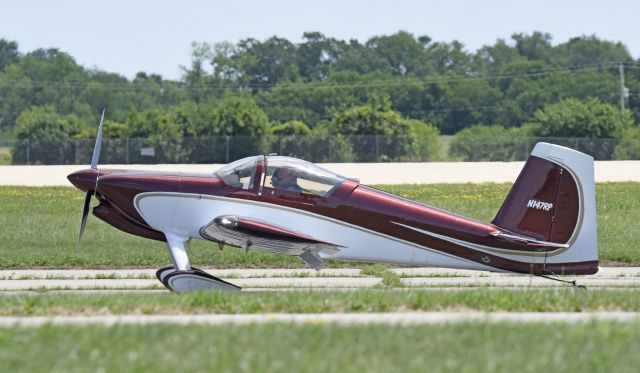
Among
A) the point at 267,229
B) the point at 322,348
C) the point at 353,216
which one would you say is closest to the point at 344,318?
the point at 322,348

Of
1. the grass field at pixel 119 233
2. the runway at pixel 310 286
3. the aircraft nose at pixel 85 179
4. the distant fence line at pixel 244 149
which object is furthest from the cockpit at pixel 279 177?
the distant fence line at pixel 244 149

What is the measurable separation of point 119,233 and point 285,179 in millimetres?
10415

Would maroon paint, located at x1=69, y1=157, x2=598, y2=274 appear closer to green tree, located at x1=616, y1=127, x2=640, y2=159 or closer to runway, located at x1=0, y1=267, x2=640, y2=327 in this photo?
runway, located at x1=0, y1=267, x2=640, y2=327

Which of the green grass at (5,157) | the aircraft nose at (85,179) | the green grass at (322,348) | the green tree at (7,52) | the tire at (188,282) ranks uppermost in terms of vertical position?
the green tree at (7,52)

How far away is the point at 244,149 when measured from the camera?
2288 inches

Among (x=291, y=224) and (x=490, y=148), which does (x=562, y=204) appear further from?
(x=490, y=148)

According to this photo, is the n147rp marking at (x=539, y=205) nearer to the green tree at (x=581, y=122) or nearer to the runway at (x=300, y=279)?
the runway at (x=300, y=279)

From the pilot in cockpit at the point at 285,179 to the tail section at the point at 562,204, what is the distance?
2.97 meters

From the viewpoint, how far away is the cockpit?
14750mm

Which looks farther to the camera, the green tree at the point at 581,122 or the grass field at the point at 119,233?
the green tree at the point at 581,122

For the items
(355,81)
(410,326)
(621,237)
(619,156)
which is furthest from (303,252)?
(355,81)

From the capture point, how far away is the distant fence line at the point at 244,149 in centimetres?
5797

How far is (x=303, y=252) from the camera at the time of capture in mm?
15133

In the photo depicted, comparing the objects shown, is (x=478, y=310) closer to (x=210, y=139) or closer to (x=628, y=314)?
→ (x=628, y=314)
